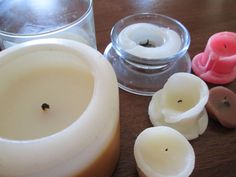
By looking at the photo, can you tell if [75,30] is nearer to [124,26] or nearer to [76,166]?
[124,26]

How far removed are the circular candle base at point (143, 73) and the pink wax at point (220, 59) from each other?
30 mm

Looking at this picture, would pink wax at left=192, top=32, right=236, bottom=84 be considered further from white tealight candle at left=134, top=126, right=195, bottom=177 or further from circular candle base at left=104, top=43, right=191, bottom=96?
white tealight candle at left=134, top=126, right=195, bottom=177

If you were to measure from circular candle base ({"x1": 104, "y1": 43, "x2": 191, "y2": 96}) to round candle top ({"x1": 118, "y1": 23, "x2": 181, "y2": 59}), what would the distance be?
2 cm

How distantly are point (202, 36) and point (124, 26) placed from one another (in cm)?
12

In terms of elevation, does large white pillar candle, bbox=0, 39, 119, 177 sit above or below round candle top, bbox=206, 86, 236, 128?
above

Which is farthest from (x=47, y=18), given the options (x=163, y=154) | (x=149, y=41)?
(x=163, y=154)

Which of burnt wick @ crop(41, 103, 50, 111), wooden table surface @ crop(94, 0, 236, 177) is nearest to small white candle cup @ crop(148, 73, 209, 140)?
wooden table surface @ crop(94, 0, 236, 177)

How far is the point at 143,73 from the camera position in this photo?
420 millimetres

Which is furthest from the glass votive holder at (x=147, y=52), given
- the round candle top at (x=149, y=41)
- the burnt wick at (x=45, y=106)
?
the burnt wick at (x=45, y=106)

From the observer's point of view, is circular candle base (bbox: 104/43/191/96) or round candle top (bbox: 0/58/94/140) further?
circular candle base (bbox: 104/43/191/96)

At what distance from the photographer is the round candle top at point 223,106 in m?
0.36

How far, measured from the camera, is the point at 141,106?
382 mm

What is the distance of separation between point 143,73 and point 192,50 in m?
0.09

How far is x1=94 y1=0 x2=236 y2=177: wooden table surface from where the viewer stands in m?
0.33
